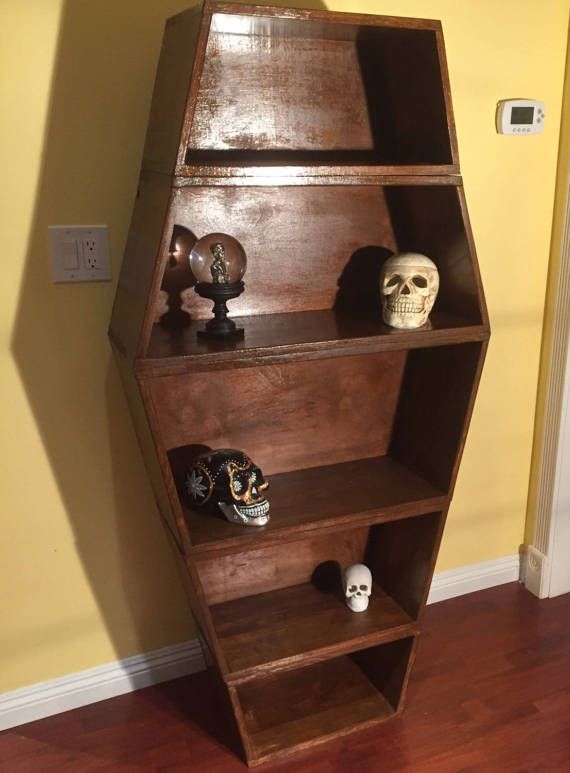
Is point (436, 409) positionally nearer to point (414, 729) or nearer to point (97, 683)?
point (414, 729)

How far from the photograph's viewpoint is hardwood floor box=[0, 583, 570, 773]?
163 centimetres

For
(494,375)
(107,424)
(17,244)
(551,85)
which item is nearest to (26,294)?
(17,244)

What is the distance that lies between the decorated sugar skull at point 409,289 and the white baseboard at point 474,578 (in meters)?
1.10

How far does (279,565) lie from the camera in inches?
71.7

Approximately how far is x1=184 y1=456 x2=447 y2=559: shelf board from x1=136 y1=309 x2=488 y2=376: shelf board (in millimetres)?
374

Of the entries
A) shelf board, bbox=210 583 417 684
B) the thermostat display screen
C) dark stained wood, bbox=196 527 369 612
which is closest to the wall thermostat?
the thermostat display screen

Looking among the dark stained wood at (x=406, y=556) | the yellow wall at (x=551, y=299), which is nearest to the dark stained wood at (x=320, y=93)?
the yellow wall at (x=551, y=299)

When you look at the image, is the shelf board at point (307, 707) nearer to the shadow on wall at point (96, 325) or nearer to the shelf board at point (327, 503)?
the shadow on wall at point (96, 325)

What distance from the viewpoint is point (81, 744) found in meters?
1.70

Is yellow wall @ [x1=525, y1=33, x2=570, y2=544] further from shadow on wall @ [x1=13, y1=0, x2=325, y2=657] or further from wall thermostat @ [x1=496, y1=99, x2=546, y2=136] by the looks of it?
shadow on wall @ [x1=13, y1=0, x2=325, y2=657]

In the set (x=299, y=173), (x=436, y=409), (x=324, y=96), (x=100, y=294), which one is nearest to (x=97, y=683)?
(x=100, y=294)

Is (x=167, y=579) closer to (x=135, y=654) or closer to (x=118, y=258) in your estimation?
(x=135, y=654)

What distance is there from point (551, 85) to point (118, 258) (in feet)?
4.09

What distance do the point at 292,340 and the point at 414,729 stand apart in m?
1.06
